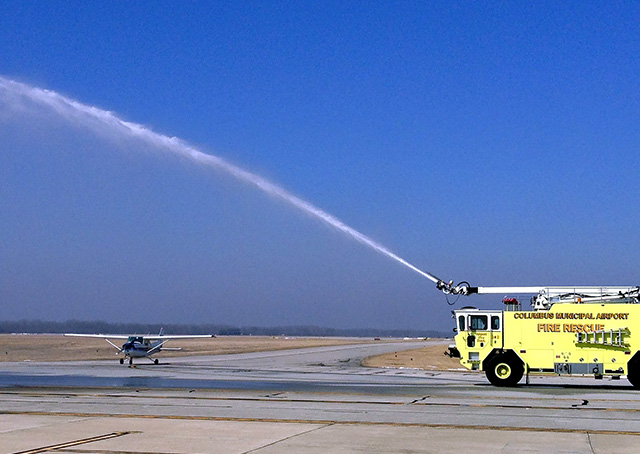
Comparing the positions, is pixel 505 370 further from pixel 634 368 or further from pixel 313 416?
pixel 313 416

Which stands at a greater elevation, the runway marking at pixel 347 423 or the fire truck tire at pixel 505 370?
the fire truck tire at pixel 505 370

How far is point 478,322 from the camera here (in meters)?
35.7

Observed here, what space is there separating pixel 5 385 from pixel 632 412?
84.3 ft

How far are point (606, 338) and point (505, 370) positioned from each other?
4.50m

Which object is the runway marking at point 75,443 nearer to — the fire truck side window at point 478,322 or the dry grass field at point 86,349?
the fire truck side window at point 478,322

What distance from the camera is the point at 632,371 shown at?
3412cm

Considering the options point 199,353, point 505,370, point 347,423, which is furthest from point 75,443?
point 199,353

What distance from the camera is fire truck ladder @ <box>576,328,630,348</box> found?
33.9 m

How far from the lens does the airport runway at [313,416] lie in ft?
56.6

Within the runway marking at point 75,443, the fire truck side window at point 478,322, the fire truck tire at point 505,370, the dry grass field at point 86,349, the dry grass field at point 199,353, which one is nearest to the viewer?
the runway marking at point 75,443

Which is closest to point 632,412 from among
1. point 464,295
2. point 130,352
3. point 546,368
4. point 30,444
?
point 546,368

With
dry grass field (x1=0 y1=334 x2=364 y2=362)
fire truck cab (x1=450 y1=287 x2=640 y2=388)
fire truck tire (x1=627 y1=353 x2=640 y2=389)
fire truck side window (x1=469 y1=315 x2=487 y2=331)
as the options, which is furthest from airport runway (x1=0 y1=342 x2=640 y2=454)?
dry grass field (x1=0 y1=334 x2=364 y2=362)

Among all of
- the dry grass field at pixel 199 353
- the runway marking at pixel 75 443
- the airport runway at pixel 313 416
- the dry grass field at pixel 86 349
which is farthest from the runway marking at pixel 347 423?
the dry grass field at pixel 86 349

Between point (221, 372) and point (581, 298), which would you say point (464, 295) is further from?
point (221, 372)
